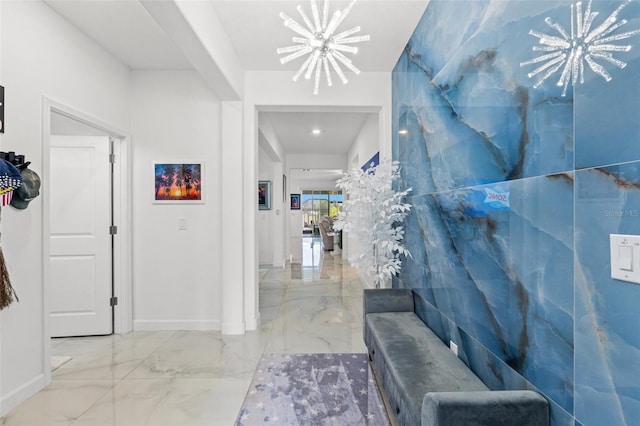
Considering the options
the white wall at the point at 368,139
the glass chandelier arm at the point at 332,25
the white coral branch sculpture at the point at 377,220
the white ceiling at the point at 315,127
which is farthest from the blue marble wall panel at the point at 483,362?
the white ceiling at the point at 315,127

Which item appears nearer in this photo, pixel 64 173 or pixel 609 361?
pixel 609 361

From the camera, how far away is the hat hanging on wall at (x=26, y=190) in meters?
2.22

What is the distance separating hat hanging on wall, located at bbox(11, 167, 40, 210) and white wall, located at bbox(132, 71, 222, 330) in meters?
1.34

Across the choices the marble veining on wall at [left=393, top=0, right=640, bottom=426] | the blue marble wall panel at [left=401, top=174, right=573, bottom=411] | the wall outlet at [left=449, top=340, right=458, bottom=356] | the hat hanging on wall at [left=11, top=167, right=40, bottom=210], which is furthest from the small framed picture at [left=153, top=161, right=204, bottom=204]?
the wall outlet at [left=449, top=340, right=458, bottom=356]

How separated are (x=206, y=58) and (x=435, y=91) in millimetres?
1778

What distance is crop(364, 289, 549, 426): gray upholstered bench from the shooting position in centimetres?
118

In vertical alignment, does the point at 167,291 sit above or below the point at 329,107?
below

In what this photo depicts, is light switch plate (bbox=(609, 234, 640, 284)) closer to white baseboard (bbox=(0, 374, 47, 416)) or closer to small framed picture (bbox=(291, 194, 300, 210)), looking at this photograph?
white baseboard (bbox=(0, 374, 47, 416))

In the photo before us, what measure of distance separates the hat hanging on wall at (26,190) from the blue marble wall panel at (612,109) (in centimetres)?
317

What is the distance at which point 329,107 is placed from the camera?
11.9 ft

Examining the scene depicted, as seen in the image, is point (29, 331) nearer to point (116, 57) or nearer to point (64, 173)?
point (64, 173)

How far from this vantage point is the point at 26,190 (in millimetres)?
2234

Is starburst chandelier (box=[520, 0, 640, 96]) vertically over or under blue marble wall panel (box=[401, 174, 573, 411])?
over

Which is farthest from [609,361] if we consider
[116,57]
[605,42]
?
[116,57]
